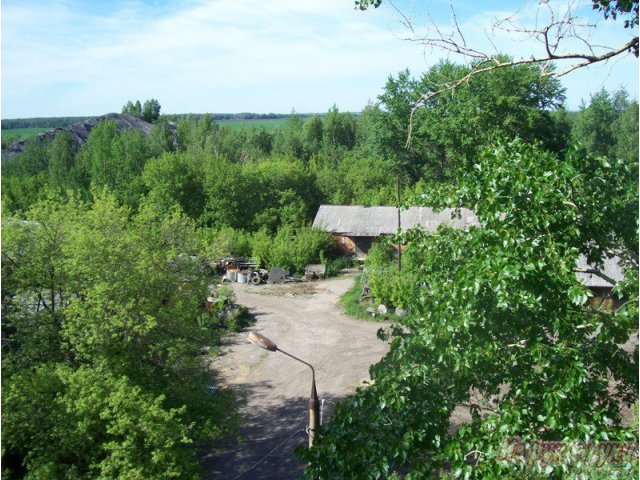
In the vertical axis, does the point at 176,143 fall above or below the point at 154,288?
above

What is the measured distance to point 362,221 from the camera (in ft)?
98.8

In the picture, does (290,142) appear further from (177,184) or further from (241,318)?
(241,318)

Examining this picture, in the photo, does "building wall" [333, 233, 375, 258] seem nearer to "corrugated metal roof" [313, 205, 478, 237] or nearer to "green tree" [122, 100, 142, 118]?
"corrugated metal roof" [313, 205, 478, 237]

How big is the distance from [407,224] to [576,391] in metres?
23.7

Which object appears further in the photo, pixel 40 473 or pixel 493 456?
pixel 40 473

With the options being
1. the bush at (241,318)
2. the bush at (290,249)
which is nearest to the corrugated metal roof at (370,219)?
the bush at (290,249)

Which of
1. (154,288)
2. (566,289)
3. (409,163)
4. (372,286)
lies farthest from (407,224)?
(566,289)

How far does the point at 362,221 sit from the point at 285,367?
14.1 meters

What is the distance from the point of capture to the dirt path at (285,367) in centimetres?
1230

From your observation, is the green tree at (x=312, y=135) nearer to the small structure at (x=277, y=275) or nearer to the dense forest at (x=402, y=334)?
the small structure at (x=277, y=275)

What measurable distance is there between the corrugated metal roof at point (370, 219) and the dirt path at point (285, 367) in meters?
4.21

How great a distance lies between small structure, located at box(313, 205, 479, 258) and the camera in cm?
2906

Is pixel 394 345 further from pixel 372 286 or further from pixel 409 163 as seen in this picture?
pixel 409 163

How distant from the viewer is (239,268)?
93.3ft
